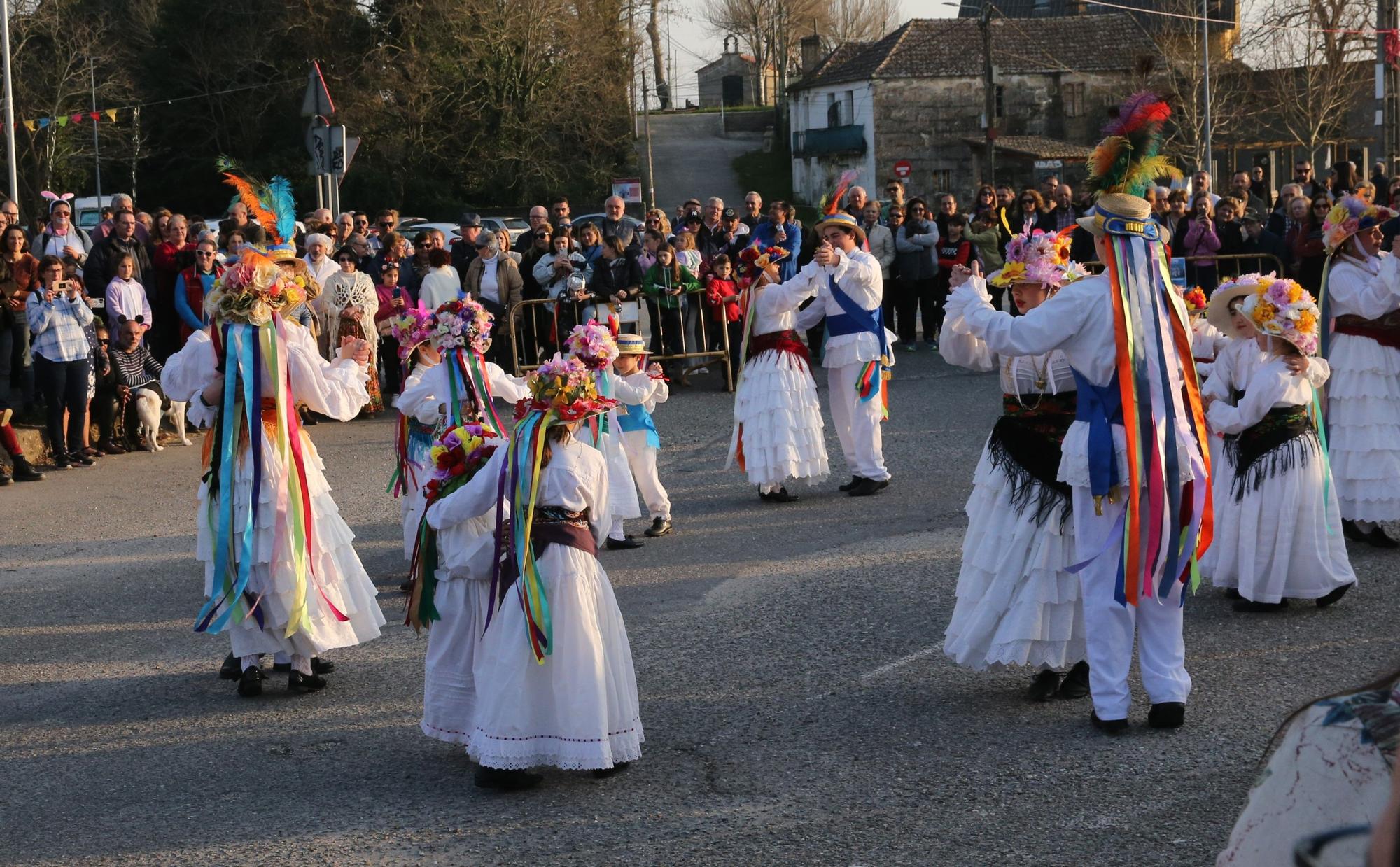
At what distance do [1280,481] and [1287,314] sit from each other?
34.3 inches

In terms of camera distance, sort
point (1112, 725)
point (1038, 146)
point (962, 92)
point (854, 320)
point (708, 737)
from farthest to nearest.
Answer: point (962, 92) < point (1038, 146) < point (854, 320) < point (708, 737) < point (1112, 725)

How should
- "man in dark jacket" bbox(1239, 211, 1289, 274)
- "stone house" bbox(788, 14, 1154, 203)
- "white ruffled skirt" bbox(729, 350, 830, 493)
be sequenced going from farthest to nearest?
"stone house" bbox(788, 14, 1154, 203) < "man in dark jacket" bbox(1239, 211, 1289, 274) < "white ruffled skirt" bbox(729, 350, 830, 493)

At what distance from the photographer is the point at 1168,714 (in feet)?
19.1

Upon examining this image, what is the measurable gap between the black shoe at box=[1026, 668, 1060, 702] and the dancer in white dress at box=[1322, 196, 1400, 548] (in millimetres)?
3512

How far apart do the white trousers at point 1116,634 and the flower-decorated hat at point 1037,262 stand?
43.5 inches

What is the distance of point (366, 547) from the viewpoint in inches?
395

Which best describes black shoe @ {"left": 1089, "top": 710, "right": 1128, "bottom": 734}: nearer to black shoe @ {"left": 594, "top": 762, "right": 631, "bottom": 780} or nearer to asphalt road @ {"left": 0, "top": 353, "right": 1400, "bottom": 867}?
asphalt road @ {"left": 0, "top": 353, "right": 1400, "bottom": 867}

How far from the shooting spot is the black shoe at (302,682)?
22.6ft

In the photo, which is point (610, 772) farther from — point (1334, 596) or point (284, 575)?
point (1334, 596)

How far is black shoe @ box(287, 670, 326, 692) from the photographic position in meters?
6.89

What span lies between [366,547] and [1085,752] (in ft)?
18.9

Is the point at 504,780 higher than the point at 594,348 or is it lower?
lower

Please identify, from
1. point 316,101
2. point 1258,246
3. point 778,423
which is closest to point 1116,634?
point 778,423

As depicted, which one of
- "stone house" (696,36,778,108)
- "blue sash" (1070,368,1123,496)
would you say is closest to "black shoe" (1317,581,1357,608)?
"blue sash" (1070,368,1123,496)
